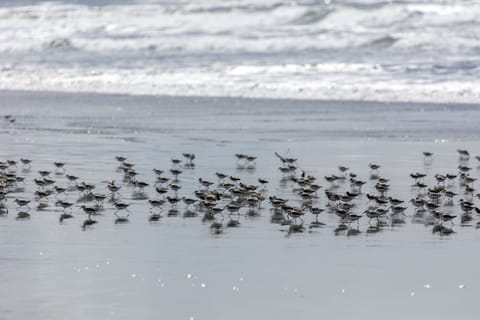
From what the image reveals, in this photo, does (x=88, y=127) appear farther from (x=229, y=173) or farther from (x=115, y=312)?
(x=115, y=312)

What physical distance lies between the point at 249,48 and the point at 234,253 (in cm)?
3845

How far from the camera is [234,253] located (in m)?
13.1

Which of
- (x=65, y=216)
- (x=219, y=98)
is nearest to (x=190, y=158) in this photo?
(x=65, y=216)

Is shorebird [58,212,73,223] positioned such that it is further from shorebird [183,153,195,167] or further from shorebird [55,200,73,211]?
shorebird [183,153,195,167]

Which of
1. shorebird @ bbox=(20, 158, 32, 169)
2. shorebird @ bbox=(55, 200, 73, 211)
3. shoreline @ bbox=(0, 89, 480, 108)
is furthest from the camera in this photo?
shoreline @ bbox=(0, 89, 480, 108)

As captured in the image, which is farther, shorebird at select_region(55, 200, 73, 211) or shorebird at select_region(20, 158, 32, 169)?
shorebird at select_region(20, 158, 32, 169)

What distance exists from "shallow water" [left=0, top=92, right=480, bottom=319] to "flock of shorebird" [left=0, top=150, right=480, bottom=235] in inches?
A: 6.2

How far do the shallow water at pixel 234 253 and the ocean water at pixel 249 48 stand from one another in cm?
1186

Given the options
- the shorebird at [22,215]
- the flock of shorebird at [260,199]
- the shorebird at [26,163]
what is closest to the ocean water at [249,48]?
the flock of shorebird at [260,199]

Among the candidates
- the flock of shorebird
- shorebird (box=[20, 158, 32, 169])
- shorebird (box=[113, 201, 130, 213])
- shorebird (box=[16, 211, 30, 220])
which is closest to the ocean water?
the flock of shorebird

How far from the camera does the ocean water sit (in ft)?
127

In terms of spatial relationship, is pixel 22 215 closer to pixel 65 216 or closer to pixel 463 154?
pixel 65 216

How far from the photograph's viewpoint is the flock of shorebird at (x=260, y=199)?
1545 cm

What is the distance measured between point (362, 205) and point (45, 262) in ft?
19.7
